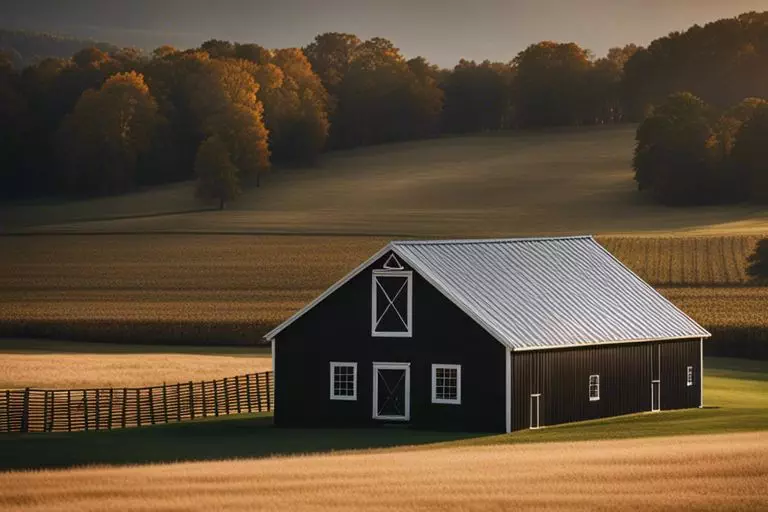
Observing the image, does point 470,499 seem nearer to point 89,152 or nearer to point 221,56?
point 89,152

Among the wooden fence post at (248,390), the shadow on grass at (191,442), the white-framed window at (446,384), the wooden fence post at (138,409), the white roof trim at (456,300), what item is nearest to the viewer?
the shadow on grass at (191,442)

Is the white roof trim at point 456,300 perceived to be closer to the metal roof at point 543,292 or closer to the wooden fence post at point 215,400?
the metal roof at point 543,292

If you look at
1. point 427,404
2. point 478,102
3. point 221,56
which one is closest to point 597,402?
point 427,404

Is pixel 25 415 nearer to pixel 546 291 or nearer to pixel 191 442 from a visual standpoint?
pixel 191 442

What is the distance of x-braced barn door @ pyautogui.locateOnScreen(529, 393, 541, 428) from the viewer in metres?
50.4

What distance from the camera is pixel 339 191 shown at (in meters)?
135

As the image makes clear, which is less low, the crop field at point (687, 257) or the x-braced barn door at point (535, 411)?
A: the crop field at point (687, 257)

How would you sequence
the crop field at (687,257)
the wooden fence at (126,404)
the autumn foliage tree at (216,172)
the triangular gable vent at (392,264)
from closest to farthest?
the triangular gable vent at (392,264)
the wooden fence at (126,404)
the crop field at (687,257)
the autumn foliage tree at (216,172)

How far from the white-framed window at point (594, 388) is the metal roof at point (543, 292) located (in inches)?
44.7

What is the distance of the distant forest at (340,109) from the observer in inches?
4722

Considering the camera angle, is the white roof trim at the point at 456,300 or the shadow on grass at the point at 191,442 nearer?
the shadow on grass at the point at 191,442

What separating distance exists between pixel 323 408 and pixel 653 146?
68.7 metres

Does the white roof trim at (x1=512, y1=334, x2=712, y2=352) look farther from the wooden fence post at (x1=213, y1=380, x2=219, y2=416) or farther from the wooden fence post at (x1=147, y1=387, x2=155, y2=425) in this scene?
the wooden fence post at (x1=147, y1=387, x2=155, y2=425)

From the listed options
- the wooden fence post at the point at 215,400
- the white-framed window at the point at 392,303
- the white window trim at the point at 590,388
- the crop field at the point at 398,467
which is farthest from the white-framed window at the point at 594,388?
the wooden fence post at the point at 215,400
